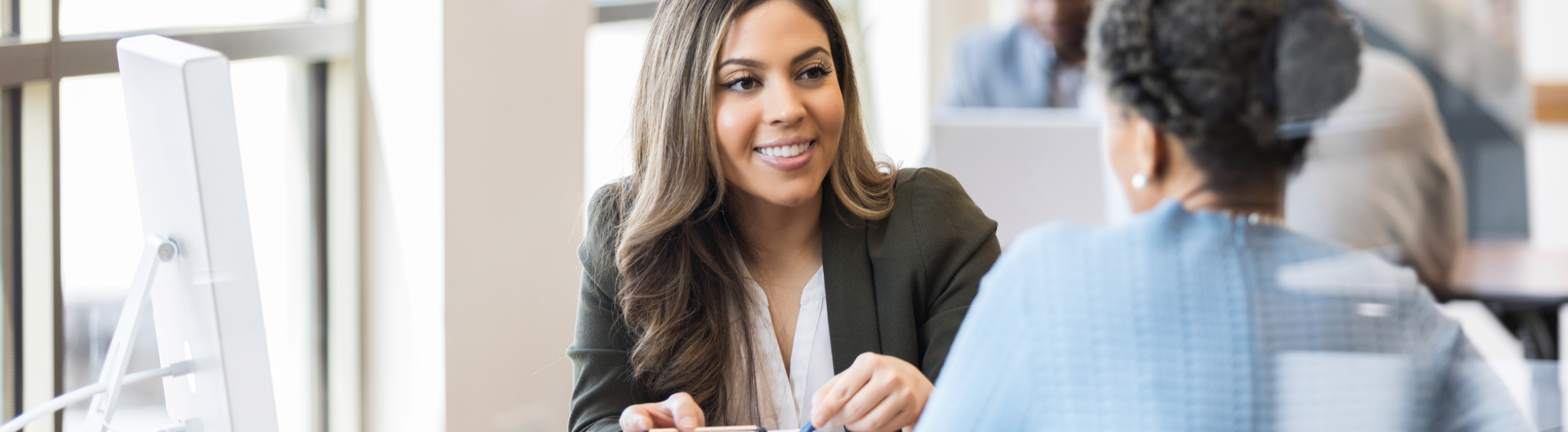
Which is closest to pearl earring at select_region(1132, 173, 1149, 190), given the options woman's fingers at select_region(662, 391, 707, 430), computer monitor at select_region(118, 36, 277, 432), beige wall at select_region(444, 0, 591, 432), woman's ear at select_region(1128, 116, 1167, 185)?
woman's ear at select_region(1128, 116, 1167, 185)

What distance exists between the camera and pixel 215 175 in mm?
692

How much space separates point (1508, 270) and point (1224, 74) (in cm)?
25

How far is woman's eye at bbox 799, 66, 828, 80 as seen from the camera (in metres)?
0.98

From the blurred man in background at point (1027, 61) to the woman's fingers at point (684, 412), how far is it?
39 centimetres

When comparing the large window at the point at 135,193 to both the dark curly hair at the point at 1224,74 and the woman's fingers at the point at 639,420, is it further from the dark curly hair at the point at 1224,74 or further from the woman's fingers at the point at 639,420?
the dark curly hair at the point at 1224,74

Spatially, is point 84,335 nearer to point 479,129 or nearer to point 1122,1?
point 479,129

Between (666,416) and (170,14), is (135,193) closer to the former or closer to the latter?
(170,14)

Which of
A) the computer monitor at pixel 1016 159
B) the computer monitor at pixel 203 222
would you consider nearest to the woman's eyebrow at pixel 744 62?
the computer monitor at pixel 1016 159

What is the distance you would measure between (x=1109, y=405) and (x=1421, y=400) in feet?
0.47

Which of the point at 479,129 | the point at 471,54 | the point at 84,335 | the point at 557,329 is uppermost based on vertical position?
the point at 471,54

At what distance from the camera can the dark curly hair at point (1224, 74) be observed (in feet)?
1.62

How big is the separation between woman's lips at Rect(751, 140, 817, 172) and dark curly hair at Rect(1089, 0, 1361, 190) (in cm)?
47

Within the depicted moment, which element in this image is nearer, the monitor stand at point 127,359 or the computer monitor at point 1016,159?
the monitor stand at point 127,359

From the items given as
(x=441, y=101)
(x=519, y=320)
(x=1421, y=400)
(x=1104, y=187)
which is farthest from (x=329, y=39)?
(x=1421, y=400)
